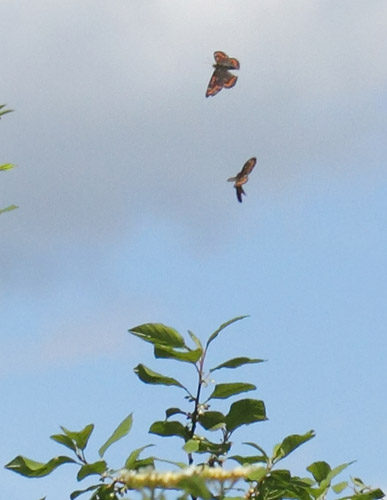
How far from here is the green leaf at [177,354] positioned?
248 inches

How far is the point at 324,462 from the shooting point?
7.15 m

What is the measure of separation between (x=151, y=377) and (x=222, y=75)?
8642 millimetres

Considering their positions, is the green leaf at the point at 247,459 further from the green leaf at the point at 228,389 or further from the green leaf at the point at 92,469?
the green leaf at the point at 92,469

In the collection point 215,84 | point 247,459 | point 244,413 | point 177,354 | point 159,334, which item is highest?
point 215,84

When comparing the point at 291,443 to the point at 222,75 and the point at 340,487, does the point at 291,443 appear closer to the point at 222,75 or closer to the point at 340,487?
the point at 340,487

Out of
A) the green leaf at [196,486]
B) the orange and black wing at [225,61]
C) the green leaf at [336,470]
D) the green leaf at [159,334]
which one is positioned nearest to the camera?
the green leaf at [196,486]

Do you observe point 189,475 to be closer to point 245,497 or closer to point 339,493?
point 245,497

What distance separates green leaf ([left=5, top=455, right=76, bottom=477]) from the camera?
6348 millimetres

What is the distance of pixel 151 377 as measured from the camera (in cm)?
639

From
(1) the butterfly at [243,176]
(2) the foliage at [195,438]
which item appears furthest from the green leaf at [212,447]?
(1) the butterfly at [243,176]

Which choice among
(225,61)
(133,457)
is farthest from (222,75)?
(133,457)

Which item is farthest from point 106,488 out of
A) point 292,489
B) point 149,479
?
point 149,479

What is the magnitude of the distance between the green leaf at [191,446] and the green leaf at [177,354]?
1.63 ft

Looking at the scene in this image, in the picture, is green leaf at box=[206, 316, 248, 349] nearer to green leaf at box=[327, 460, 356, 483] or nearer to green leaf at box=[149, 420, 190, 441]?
green leaf at box=[149, 420, 190, 441]
